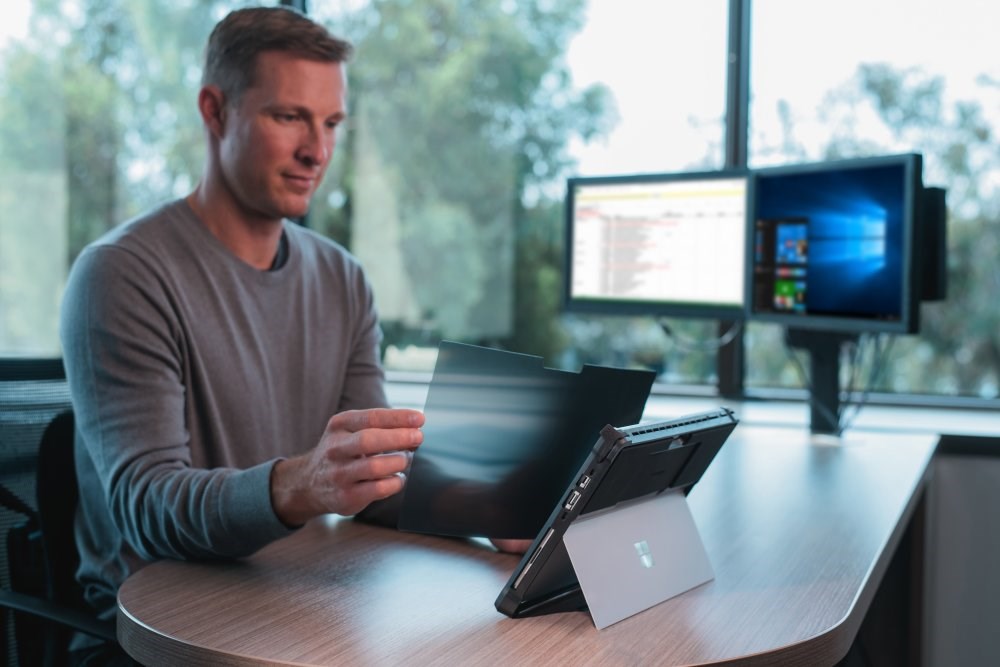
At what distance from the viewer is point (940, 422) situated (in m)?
2.40

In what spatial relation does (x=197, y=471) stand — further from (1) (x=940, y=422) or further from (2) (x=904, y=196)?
(1) (x=940, y=422)

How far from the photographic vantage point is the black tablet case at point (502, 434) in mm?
1030

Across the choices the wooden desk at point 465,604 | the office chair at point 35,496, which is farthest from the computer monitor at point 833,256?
the office chair at point 35,496

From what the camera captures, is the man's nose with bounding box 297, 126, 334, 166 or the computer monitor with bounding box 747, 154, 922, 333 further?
the computer monitor with bounding box 747, 154, 922, 333

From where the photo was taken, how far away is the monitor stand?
2312mm

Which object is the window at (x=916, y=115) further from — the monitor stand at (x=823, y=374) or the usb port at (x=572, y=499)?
the usb port at (x=572, y=499)

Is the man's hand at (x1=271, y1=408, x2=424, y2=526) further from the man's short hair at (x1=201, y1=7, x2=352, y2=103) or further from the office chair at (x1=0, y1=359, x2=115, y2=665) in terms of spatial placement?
the man's short hair at (x1=201, y1=7, x2=352, y2=103)

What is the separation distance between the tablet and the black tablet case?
7 cm

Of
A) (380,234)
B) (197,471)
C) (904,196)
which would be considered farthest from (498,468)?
(380,234)

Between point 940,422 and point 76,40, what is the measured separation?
300 centimetres

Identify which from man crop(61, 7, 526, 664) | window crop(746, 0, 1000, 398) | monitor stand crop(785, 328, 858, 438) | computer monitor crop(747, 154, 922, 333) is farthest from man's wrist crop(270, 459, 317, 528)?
window crop(746, 0, 1000, 398)

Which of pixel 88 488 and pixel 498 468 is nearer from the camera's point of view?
pixel 498 468

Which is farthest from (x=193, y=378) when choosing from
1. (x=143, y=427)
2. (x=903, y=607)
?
(x=903, y=607)

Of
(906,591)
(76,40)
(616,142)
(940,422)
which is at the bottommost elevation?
(906,591)
